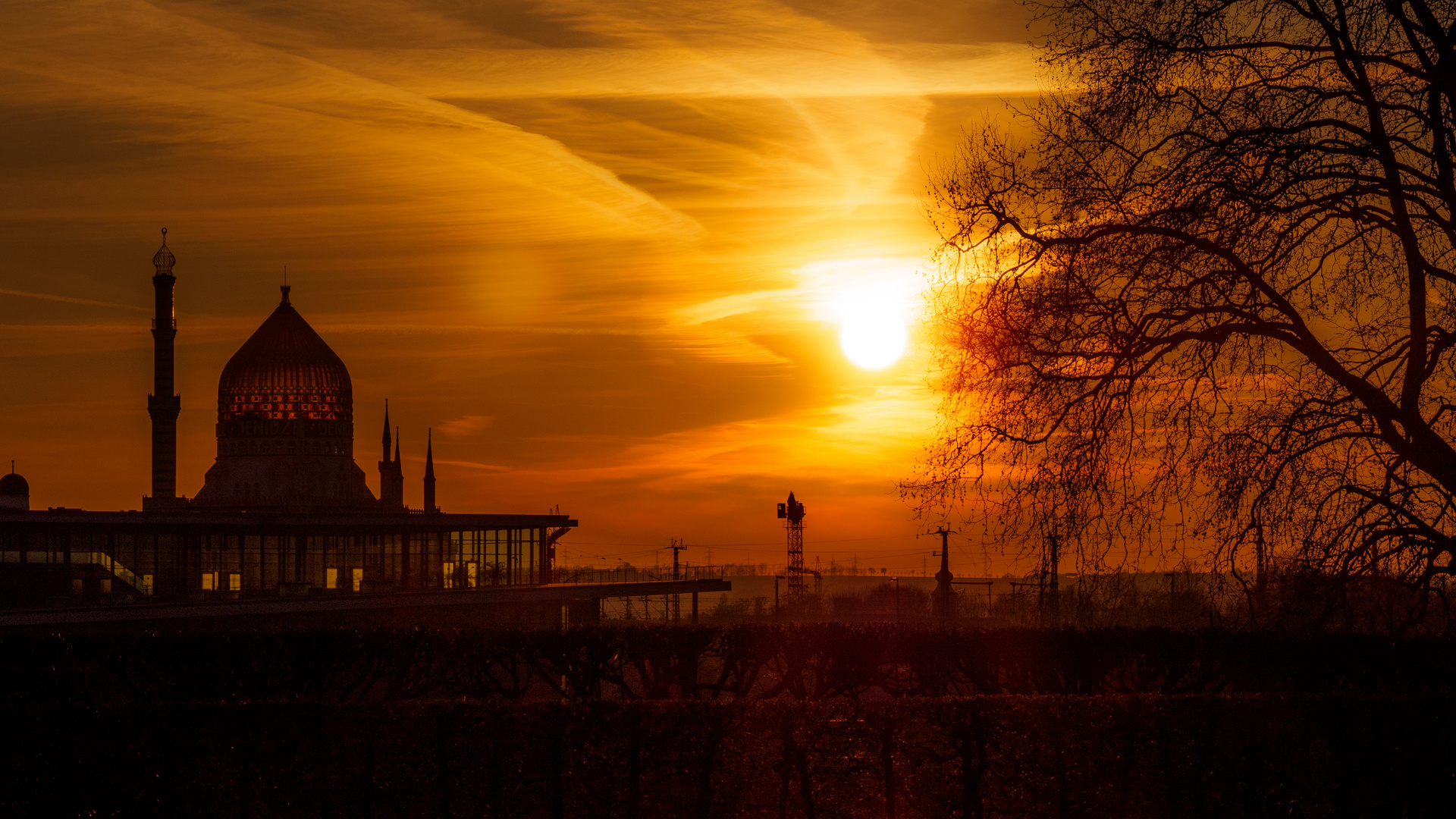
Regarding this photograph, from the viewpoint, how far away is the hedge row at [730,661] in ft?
57.7

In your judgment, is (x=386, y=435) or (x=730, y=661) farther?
(x=386, y=435)

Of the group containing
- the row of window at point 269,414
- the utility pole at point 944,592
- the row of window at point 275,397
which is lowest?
the utility pole at point 944,592

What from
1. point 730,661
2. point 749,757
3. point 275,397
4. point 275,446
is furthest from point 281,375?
point 749,757

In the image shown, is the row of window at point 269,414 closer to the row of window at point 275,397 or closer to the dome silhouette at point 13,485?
the row of window at point 275,397

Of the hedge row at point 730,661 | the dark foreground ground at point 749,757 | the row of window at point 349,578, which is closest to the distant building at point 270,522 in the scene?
the row of window at point 349,578

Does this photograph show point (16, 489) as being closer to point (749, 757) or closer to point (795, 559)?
point (795, 559)

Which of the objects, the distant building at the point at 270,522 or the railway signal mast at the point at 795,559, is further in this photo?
the railway signal mast at the point at 795,559

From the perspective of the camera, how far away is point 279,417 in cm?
10312

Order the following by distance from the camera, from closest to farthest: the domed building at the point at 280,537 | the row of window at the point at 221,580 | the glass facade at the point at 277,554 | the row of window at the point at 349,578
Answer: the domed building at the point at 280,537, the glass facade at the point at 277,554, the row of window at the point at 221,580, the row of window at the point at 349,578

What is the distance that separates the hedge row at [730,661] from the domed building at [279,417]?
268ft

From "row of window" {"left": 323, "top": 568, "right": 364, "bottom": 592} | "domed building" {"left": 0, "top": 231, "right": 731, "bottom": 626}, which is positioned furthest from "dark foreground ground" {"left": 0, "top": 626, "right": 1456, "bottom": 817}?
"row of window" {"left": 323, "top": 568, "right": 364, "bottom": 592}

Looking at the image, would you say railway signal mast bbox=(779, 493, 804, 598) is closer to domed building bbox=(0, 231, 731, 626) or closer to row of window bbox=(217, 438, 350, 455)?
domed building bbox=(0, 231, 731, 626)

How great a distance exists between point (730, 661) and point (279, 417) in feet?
291

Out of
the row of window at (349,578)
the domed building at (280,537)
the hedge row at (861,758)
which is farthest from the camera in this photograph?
the row of window at (349,578)
